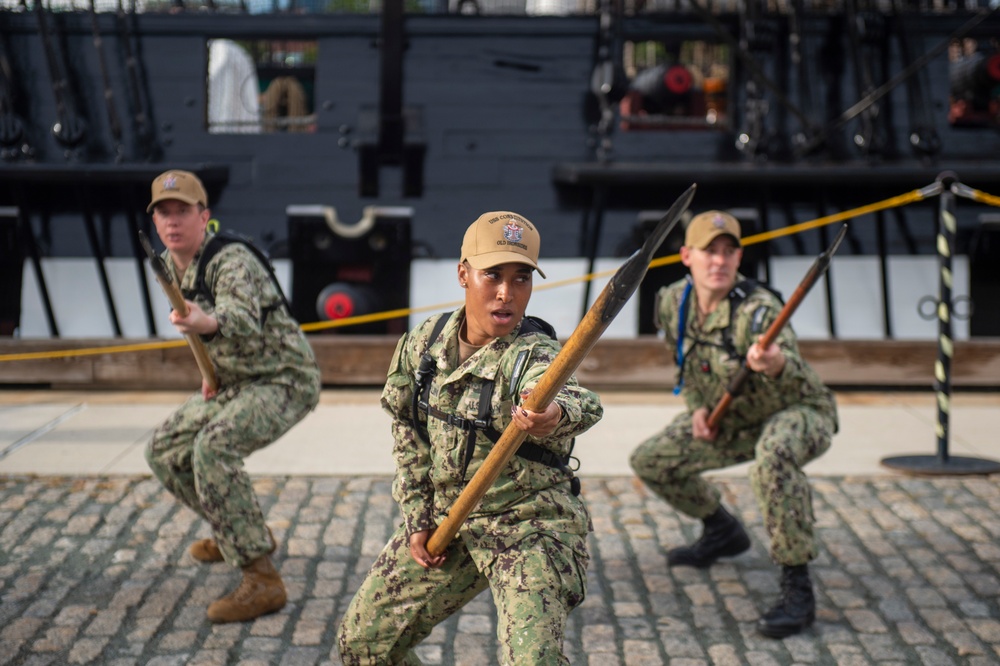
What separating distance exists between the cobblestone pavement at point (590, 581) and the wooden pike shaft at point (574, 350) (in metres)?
1.43

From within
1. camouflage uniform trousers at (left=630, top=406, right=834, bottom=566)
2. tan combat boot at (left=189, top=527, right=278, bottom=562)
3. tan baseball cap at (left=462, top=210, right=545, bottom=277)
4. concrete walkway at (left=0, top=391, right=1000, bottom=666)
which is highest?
tan baseball cap at (left=462, top=210, right=545, bottom=277)

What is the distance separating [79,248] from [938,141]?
7.07 metres

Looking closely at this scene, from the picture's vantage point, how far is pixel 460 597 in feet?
11.2

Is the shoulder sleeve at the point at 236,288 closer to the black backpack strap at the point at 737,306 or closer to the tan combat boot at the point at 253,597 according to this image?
the tan combat boot at the point at 253,597

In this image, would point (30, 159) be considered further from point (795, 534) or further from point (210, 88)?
point (795, 534)

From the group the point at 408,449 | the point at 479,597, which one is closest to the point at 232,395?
the point at 479,597

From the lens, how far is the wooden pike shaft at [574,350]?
2555 mm

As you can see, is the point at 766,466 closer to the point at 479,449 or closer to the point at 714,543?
the point at 714,543

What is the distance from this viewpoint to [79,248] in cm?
967

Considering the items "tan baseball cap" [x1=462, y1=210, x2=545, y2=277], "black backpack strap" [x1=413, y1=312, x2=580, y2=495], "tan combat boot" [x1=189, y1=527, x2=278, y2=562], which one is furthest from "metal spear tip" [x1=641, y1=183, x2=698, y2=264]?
"tan combat boot" [x1=189, y1=527, x2=278, y2=562]

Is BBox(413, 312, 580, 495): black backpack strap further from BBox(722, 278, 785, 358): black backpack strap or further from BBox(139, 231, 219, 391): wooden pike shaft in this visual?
BBox(722, 278, 785, 358): black backpack strap

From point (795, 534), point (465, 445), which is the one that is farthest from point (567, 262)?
point (465, 445)

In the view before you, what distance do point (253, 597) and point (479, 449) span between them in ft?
5.60

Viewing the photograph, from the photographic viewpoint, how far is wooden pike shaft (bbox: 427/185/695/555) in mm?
2555
